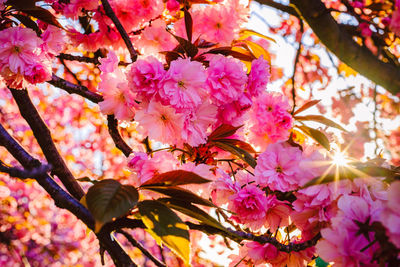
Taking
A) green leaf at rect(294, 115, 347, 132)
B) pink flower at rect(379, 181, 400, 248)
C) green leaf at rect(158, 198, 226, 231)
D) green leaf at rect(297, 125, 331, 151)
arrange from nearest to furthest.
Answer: pink flower at rect(379, 181, 400, 248)
green leaf at rect(158, 198, 226, 231)
green leaf at rect(297, 125, 331, 151)
green leaf at rect(294, 115, 347, 132)

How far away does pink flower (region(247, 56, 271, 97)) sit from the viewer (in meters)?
1.12

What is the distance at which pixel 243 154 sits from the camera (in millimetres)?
1109

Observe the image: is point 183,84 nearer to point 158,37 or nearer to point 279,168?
point 279,168

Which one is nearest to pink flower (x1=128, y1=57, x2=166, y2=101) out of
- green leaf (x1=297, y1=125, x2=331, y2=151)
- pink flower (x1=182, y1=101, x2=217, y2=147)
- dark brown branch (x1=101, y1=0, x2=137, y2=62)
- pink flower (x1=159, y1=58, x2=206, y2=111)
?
pink flower (x1=159, y1=58, x2=206, y2=111)

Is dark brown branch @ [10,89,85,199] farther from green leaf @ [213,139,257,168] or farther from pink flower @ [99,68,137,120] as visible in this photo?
green leaf @ [213,139,257,168]

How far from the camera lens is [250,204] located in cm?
99

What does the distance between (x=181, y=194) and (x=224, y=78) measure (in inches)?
16.2

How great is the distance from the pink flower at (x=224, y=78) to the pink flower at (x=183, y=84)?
6 centimetres

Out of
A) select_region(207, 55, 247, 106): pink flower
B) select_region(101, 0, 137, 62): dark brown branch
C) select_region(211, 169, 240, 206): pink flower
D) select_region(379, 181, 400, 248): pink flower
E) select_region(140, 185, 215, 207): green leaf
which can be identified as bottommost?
select_region(379, 181, 400, 248): pink flower

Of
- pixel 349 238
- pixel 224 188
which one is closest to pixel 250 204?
pixel 224 188

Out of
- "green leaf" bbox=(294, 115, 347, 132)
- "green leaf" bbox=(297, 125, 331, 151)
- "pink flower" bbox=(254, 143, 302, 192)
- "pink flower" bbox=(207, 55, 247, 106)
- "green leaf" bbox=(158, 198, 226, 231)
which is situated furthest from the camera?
"green leaf" bbox=(294, 115, 347, 132)

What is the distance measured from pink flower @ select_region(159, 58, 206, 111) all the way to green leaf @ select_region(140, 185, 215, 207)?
9.8 inches

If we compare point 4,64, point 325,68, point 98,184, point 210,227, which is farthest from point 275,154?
point 325,68

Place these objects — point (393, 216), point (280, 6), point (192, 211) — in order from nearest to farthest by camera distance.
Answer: point (393, 216) < point (192, 211) < point (280, 6)
